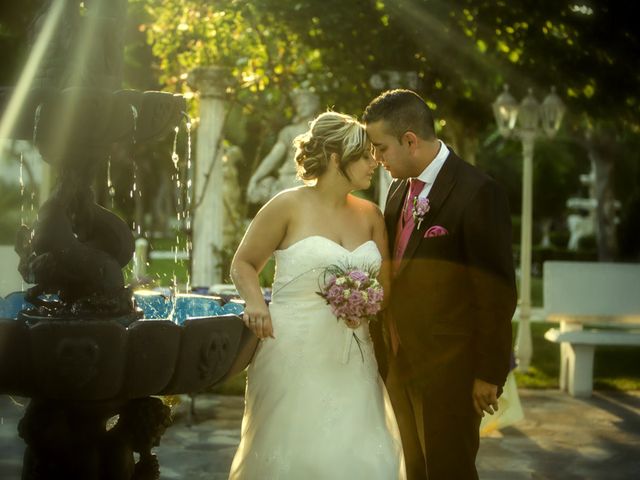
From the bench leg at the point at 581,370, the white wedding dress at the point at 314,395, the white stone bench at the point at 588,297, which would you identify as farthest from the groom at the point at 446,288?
the white stone bench at the point at 588,297

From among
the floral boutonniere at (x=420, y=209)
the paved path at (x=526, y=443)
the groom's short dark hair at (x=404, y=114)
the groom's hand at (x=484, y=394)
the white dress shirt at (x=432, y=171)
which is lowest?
the paved path at (x=526, y=443)

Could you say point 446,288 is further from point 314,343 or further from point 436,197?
point 314,343

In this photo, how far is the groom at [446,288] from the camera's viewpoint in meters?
4.42

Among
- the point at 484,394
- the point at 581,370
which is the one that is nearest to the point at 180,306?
the point at 484,394

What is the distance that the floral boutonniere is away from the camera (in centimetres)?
459

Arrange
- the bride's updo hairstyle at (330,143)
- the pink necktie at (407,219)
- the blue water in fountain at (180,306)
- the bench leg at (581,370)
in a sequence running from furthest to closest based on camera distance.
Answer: the bench leg at (581,370) < the blue water in fountain at (180,306) < the bride's updo hairstyle at (330,143) < the pink necktie at (407,219)

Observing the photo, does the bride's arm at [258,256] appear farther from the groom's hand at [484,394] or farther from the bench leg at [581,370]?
the bench leg at [581,370]

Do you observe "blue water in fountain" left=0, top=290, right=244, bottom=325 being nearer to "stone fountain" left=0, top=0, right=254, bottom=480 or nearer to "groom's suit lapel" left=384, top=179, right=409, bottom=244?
"stone fountain" left=0, top=0, right=254, bottom=480

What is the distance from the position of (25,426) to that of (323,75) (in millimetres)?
8009

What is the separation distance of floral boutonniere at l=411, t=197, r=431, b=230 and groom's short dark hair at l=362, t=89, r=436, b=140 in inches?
10.7

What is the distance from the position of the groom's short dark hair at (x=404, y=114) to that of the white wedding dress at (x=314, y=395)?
23.2 inches

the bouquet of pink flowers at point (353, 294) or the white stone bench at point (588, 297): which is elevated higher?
the bouquet of pink flowers at point (353, 294)

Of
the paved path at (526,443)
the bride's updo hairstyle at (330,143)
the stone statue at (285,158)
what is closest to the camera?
the bride's updo hairstyle at (330,143)

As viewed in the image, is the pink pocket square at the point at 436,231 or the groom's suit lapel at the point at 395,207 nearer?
the pink pocket square at the point at 436,231
